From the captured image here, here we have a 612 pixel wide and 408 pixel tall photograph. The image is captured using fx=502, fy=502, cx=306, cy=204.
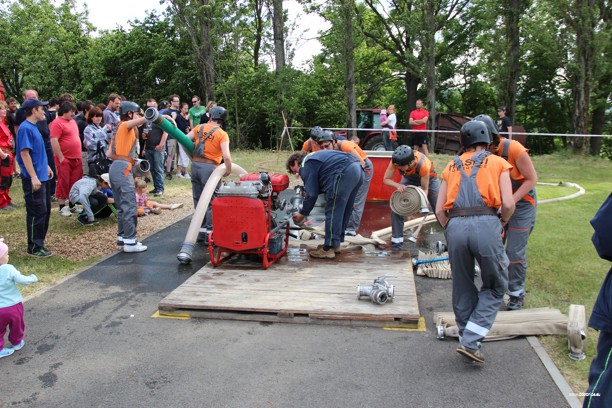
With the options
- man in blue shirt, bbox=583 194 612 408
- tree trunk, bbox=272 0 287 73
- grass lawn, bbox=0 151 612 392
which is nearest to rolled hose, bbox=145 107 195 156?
grass lawn, bbox=0 151 612 392

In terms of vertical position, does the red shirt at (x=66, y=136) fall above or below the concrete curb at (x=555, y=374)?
above

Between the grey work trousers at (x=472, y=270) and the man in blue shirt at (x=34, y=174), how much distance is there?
5201 millimetres

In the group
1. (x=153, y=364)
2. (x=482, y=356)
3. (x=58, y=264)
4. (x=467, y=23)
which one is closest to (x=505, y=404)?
(x=482, y=356)

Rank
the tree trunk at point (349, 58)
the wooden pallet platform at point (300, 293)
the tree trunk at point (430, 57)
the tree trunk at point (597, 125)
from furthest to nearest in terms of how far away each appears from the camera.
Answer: the tree trunk at point (597, 125)
the tree trunk at point (430, 57)
the tree trunk at point (349, 58)
the wooden pallet platform at point (300, 293)

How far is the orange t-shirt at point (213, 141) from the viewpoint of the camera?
21.9 feet

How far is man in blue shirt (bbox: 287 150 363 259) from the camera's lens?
19.3 feet

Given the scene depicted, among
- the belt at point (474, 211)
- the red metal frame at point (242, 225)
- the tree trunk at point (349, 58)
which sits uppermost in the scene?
the tree trunk at point (349, 58)

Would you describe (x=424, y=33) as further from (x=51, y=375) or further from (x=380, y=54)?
(x=51, y=375)

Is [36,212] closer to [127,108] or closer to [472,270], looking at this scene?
[127,108]

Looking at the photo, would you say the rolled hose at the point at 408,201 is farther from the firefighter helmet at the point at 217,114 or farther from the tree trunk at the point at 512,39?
the tree trunk at the point at 512,39

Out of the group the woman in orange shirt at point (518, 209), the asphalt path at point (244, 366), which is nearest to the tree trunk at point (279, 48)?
the woman in orange shirt at point (518, 209)

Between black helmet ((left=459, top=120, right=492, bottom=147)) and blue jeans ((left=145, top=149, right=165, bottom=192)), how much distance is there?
26.4 ft

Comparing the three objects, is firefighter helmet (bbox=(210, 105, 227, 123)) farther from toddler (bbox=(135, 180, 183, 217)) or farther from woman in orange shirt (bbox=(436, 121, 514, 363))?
woman in orange shirt (bbox=(436, 121, 514, 363))

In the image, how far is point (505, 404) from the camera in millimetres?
3260
